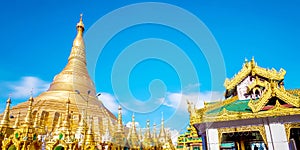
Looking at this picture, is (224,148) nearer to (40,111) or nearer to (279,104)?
(279,104)

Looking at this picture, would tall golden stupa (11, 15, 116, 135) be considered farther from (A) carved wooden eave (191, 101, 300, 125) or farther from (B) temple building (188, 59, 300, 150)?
(B) temple building (188, 59, 300, 150)

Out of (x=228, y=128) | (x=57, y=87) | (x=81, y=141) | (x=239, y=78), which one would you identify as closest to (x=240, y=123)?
(x=228, y=128)

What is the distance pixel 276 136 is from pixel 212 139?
220 cm

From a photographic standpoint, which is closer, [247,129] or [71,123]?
[247,129]

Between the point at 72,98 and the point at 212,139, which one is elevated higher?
the point at 72,98

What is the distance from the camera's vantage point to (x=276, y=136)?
7.69 meters

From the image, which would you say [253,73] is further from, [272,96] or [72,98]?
[72,98]

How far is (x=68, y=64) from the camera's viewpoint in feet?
101

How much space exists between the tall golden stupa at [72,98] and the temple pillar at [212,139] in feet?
41.3

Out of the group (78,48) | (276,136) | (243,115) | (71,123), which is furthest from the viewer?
(78,48)

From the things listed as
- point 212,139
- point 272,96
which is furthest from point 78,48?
point 272,96

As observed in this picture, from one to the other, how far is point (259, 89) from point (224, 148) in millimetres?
3760

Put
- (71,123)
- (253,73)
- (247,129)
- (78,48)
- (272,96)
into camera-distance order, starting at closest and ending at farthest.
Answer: (247,129), (272,96), (253,73), (71,123), (78,48)

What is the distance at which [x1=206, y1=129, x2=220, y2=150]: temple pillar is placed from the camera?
26.9ft
